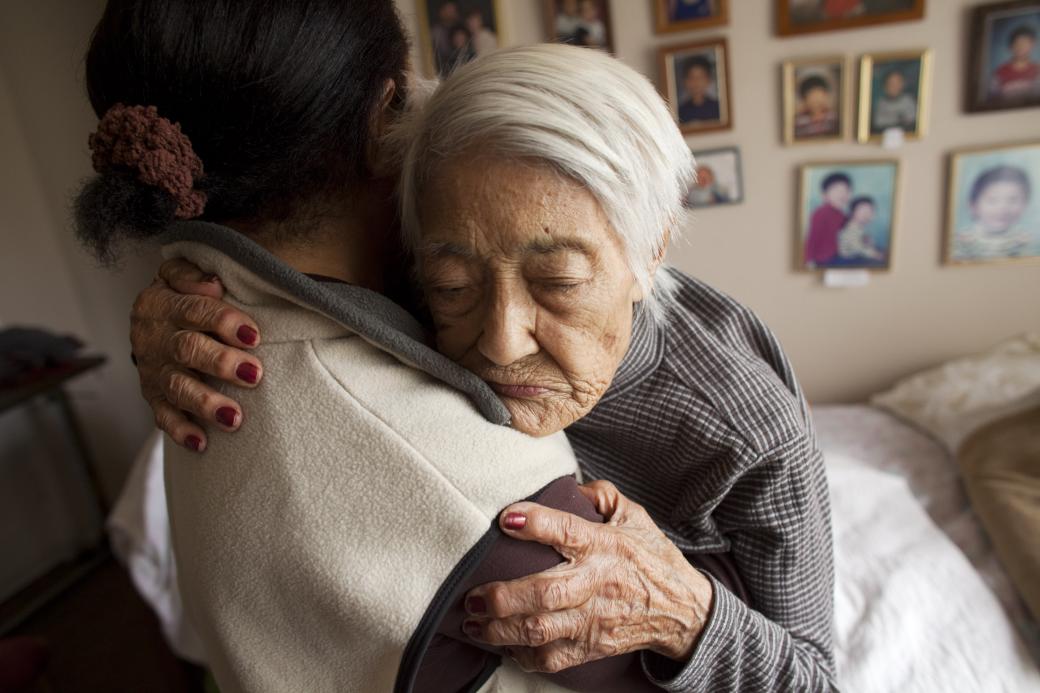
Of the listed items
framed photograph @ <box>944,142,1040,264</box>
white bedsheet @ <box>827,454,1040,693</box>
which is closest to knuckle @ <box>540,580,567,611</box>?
white bedsheet @ <box>827,454,1040,693</box>

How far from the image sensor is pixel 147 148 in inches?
22.3

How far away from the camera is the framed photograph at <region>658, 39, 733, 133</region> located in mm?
2434

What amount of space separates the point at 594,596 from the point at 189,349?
49 centimetres

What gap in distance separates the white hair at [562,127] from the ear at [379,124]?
17 millimetres

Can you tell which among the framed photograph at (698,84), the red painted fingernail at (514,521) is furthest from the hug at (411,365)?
the framed photograph at (698,84)

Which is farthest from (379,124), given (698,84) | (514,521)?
(698,84)

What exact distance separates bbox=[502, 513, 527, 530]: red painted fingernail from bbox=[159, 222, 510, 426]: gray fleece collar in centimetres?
12

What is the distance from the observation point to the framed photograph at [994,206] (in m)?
2.34

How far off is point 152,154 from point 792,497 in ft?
2.67

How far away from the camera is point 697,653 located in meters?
0.75

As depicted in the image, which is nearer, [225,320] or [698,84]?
[225,320]

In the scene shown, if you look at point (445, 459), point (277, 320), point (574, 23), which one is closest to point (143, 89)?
point (277, 320)

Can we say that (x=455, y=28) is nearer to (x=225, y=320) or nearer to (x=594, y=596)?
(x=225, y=320)

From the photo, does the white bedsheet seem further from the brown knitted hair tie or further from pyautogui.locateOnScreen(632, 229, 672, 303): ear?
the brown knitted hair tie
